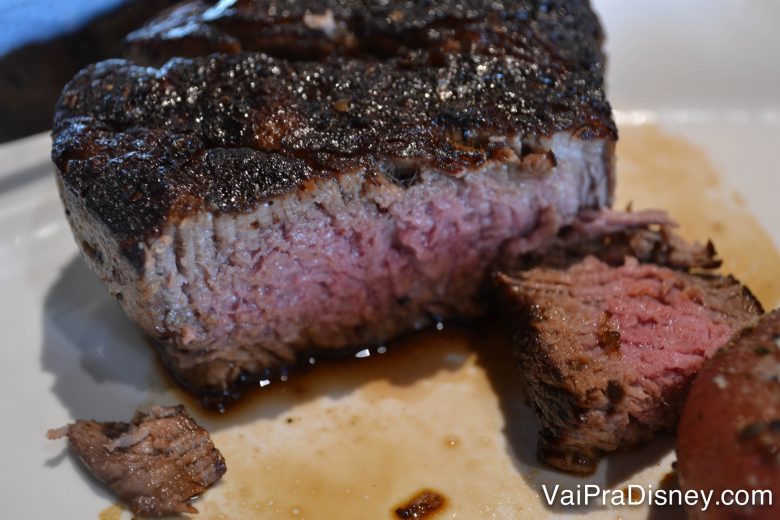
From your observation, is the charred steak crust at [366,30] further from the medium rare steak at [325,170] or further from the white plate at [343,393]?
the white plate at [343,393]

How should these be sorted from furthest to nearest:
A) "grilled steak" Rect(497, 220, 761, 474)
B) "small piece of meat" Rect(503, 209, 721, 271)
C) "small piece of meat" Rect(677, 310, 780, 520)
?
1. "small piece of meat" Rect(503, 209, 721, 271)
2. "grilled steak" Rect(497, 220, 761, 474)
3. "small piece of meat" Rect(677, 310, 780, 520)

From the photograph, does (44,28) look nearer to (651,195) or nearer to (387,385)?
(387,385)

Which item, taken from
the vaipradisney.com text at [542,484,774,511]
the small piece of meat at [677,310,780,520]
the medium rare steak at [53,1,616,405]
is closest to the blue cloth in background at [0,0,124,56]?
the medium rare steak at [53,1,616,405]

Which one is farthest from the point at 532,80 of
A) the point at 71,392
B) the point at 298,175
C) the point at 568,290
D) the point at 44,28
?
the point at 44,28

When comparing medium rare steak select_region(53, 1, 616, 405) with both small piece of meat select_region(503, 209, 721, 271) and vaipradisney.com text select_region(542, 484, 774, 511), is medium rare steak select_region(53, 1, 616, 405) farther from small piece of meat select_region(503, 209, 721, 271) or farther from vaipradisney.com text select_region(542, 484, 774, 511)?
vaipradisney.com text select_region(542, 484, 774, 511)

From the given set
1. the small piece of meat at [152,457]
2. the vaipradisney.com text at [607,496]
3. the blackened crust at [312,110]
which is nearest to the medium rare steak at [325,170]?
the blackened crust at [312,110]

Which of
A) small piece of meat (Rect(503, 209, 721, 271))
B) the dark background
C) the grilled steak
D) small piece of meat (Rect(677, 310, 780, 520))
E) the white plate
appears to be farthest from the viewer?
the dark background

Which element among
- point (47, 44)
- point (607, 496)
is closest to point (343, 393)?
point (607, 496)
